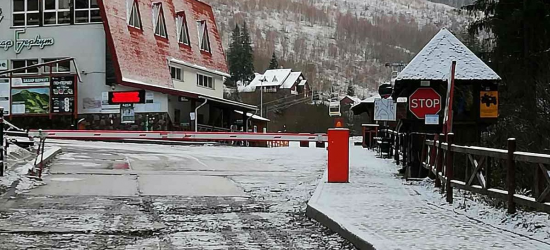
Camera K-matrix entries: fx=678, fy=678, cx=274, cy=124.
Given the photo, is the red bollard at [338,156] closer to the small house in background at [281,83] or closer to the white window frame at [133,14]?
the white window frame at [133,14]

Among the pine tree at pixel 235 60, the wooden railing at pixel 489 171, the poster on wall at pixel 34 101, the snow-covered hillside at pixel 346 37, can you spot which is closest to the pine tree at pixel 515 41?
the wooden railing at pixel 489 171

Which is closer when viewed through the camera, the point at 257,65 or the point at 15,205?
the point at 15,205

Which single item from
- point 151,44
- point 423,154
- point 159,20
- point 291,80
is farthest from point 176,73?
point 291,80

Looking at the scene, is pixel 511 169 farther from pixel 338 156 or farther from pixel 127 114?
pixel 127 114

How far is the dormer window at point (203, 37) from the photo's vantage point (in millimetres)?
49594

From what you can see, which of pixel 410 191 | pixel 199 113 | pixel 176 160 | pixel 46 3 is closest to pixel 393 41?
pixel 199 113

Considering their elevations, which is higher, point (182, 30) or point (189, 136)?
point (182, 30)

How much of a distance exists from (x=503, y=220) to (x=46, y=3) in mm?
36149

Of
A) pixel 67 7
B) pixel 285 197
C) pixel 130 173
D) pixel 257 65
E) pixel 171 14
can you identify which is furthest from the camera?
pixel 257 65

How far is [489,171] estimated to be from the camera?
9391mm

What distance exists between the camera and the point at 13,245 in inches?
293

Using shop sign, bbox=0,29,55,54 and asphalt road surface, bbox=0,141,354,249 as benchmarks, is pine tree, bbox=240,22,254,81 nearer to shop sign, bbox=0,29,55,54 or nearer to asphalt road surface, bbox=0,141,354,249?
shop sign, bbox=0,29,55,54

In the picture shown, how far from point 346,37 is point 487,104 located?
157352mm

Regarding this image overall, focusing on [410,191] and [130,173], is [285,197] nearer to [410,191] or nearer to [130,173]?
[410,191]
